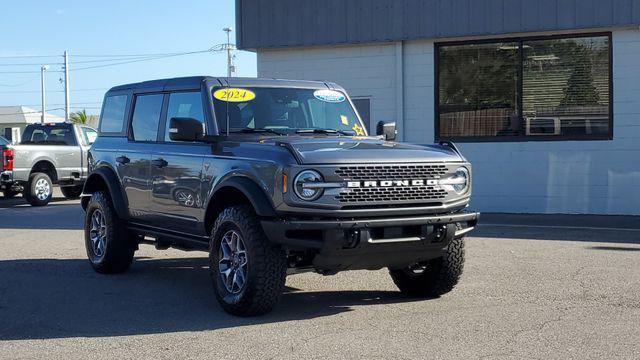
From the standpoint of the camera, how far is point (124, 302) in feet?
25.6

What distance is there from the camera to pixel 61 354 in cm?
593

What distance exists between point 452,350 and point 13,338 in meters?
3.27

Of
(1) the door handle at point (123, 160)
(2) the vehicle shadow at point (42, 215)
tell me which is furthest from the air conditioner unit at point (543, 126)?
(1) the door handle at point (123, 160)

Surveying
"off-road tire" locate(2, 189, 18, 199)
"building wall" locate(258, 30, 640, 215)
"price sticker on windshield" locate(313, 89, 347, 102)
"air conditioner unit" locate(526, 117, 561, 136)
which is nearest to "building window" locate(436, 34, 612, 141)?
"air conditioner unit" locate(526, 117, 561, 136)

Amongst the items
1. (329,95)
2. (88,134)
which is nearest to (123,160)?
(329,95)

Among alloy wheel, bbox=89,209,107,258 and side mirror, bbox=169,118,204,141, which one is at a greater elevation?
side mirror, bbox=169,118,204,141

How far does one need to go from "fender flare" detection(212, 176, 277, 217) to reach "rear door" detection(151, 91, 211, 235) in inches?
24.7

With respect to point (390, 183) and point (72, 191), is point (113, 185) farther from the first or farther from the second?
point (72, 191)

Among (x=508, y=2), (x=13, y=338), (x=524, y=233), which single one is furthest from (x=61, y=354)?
(x=508, y=2)

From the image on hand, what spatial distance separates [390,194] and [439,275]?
1.23m

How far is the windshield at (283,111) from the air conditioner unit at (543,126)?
7882mm

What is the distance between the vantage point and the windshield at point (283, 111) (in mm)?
7984

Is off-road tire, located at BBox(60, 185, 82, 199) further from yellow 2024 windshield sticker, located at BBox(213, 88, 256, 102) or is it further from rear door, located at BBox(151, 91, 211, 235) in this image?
yellow 2024 windshield sticker, located at BBox(213, 88, 256, 102)

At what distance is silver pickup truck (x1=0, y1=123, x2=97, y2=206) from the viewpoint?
1953 cm
